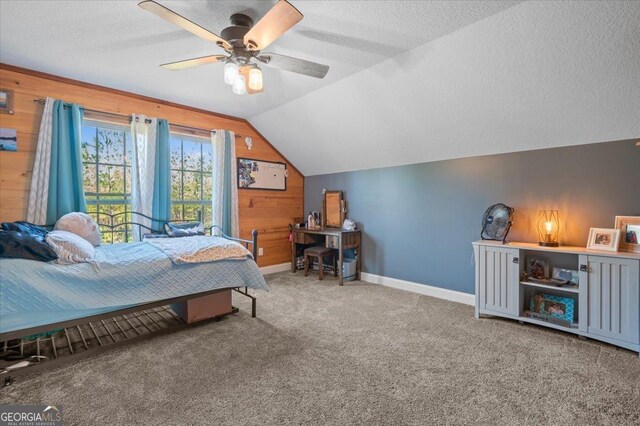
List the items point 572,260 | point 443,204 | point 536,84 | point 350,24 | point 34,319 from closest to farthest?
point 34,319, point 350,24, point 536,84, point 572,260, point 443,204

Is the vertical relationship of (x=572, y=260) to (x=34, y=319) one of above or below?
above

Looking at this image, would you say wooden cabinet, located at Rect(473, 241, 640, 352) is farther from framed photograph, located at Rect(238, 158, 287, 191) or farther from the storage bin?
framed photograph, located at Rect(238, 158, 287, 191)

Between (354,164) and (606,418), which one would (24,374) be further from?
(354,164)

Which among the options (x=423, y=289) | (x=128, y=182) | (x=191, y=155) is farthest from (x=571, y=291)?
(x=128, y=182)

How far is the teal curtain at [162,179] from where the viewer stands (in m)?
3.47

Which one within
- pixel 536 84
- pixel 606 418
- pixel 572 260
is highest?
pixel 536 84

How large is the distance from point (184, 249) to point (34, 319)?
3.29 ft

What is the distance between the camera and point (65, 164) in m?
2.90

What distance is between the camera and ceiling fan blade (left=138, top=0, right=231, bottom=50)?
5.06 ft

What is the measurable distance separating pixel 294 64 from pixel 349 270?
118 inches

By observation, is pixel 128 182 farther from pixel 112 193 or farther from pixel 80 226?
pixel 80 226

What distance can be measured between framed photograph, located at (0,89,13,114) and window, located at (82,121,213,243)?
1.84 feet

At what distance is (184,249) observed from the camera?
2545 mm

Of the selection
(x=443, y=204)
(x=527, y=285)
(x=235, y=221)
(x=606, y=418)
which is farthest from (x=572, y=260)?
(x=235, y=221)
